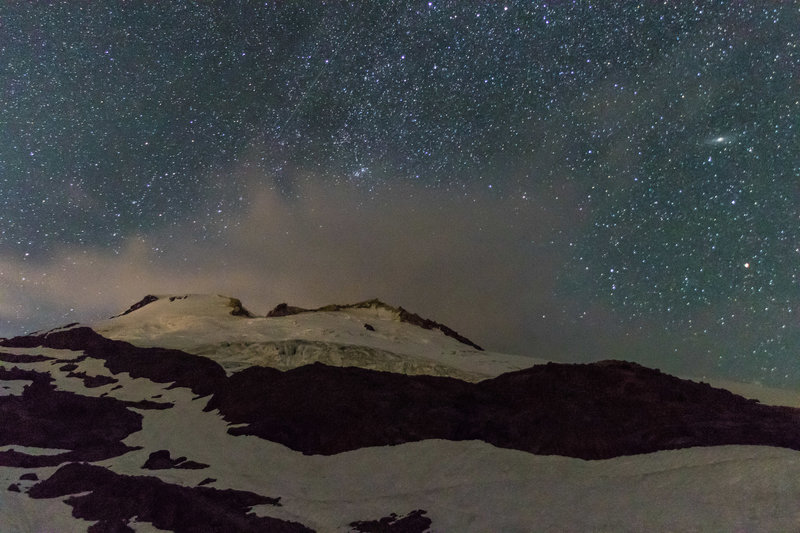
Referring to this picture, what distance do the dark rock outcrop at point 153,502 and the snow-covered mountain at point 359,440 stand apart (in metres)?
0.09

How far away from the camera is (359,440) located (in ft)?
97.0

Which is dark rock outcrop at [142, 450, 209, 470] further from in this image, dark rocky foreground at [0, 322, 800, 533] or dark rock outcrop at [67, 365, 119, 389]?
dark rock outcrop at [67, 365, 119, 389]

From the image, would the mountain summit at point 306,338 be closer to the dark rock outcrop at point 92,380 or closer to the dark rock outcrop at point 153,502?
the dark rock outcrop at point 92,380

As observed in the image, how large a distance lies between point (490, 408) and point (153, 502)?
65.5ft

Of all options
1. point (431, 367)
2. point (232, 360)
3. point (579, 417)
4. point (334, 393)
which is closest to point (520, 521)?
point (579, 417)

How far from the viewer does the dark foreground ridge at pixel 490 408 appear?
26.1 metres

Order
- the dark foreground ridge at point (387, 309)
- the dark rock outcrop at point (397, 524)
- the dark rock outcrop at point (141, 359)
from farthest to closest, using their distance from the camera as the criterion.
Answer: the dark foreground ridge at point (387, 309) → the dark rock outcrop at point (141, 359) → the dark rock outcrop at point (397, 524)

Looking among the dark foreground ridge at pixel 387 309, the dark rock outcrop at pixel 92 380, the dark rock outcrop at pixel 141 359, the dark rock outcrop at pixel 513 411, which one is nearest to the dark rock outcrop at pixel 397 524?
the dark rock outcrop at pixel 513 411

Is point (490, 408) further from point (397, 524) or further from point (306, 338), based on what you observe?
point (306, 338)

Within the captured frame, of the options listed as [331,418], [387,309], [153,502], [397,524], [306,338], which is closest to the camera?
[397,524]

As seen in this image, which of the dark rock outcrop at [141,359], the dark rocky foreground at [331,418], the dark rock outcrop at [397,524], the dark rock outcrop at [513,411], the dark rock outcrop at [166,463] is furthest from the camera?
the dark rock outcrop at [141,359]

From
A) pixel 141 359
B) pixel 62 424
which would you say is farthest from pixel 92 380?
pixel 62 424

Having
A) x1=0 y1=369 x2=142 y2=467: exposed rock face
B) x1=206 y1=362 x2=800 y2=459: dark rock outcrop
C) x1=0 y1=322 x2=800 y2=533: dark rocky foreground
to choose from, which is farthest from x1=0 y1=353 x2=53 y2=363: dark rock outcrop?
x1=206 y1=362 x2=800 y2=459: dark rock outcrop

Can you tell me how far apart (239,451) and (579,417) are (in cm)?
1891
